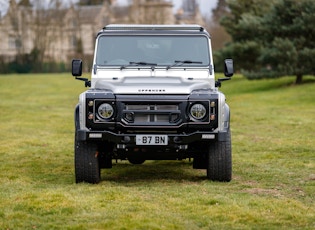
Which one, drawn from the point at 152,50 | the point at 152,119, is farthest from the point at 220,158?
the point at 152,50

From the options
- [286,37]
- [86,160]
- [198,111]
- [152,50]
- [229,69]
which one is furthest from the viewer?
[286,37]

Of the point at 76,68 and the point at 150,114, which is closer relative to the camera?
the point at 150,114

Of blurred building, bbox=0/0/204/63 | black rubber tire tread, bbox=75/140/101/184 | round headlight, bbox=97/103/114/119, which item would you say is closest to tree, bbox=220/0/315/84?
black rubber tire tread, bbox=75/140/101/184

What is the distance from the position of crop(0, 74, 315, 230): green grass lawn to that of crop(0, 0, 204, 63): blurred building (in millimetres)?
59345

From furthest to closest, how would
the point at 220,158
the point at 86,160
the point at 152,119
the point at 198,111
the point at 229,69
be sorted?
the point at 229,69 → the point at 220,158 → the point at 86,160 → the point at 152,119 → the point at 198,111

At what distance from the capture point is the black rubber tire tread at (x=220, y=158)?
454 inches

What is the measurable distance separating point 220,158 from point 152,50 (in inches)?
89.1

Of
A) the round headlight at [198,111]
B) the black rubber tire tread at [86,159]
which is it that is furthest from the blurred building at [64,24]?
the round headlight at [198,111]

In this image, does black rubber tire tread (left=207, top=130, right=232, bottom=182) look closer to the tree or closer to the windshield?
the windshield

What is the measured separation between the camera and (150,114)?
36.8 feet

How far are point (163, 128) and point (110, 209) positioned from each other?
2.18m

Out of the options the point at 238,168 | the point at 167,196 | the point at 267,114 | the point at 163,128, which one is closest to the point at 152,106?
the point at 163,128

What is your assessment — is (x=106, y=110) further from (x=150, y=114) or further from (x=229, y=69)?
(x=229, y=69)

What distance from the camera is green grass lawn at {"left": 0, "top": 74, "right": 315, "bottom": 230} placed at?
870cm
